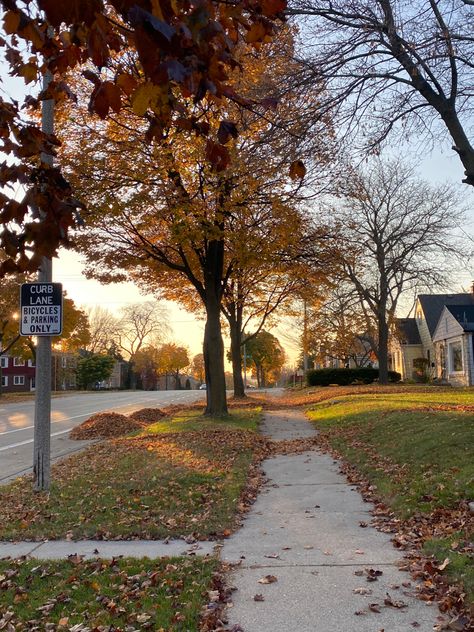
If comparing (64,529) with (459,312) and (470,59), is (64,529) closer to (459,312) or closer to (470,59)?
(470,59)

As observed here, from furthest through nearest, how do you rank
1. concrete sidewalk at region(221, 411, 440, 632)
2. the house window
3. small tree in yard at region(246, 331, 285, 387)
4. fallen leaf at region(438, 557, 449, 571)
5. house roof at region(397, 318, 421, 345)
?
small tree in yard at region(246, 331, 285, 387)
house roof at region(397, 318, 421, 345)
the house window
fallen leaf at region(438, 557, 449, 571)
concrete sidewalk at region(221, 411, 440, 632)

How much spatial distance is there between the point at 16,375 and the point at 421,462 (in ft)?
226

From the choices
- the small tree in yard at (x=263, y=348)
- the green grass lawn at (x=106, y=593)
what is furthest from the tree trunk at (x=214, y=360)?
the small tree in yard at (x=263, y=348)

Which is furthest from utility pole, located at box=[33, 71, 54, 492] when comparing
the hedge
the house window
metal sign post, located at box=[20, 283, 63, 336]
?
the hedge

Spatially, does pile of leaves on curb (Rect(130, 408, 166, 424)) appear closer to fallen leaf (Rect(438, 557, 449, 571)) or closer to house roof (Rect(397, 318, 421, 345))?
fallen leaf (Rect(438, 557, 449, 571))

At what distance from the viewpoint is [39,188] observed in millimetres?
3502

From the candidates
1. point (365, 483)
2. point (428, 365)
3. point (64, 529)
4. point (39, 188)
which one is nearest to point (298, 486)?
point (365, 483)

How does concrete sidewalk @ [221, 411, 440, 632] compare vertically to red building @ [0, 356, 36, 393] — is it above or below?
below

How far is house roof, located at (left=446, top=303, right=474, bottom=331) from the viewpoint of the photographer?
108ft

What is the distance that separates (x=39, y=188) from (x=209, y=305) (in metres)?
14.3

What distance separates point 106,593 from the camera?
4613mm

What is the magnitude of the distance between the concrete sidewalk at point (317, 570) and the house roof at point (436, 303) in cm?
3927

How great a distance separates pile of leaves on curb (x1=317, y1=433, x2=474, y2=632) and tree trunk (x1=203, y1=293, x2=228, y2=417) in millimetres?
9582

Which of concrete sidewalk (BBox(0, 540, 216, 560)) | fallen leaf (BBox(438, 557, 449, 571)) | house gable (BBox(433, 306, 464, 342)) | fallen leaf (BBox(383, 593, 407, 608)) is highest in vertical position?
house gable (BBox(433, 306, 464, 342))
